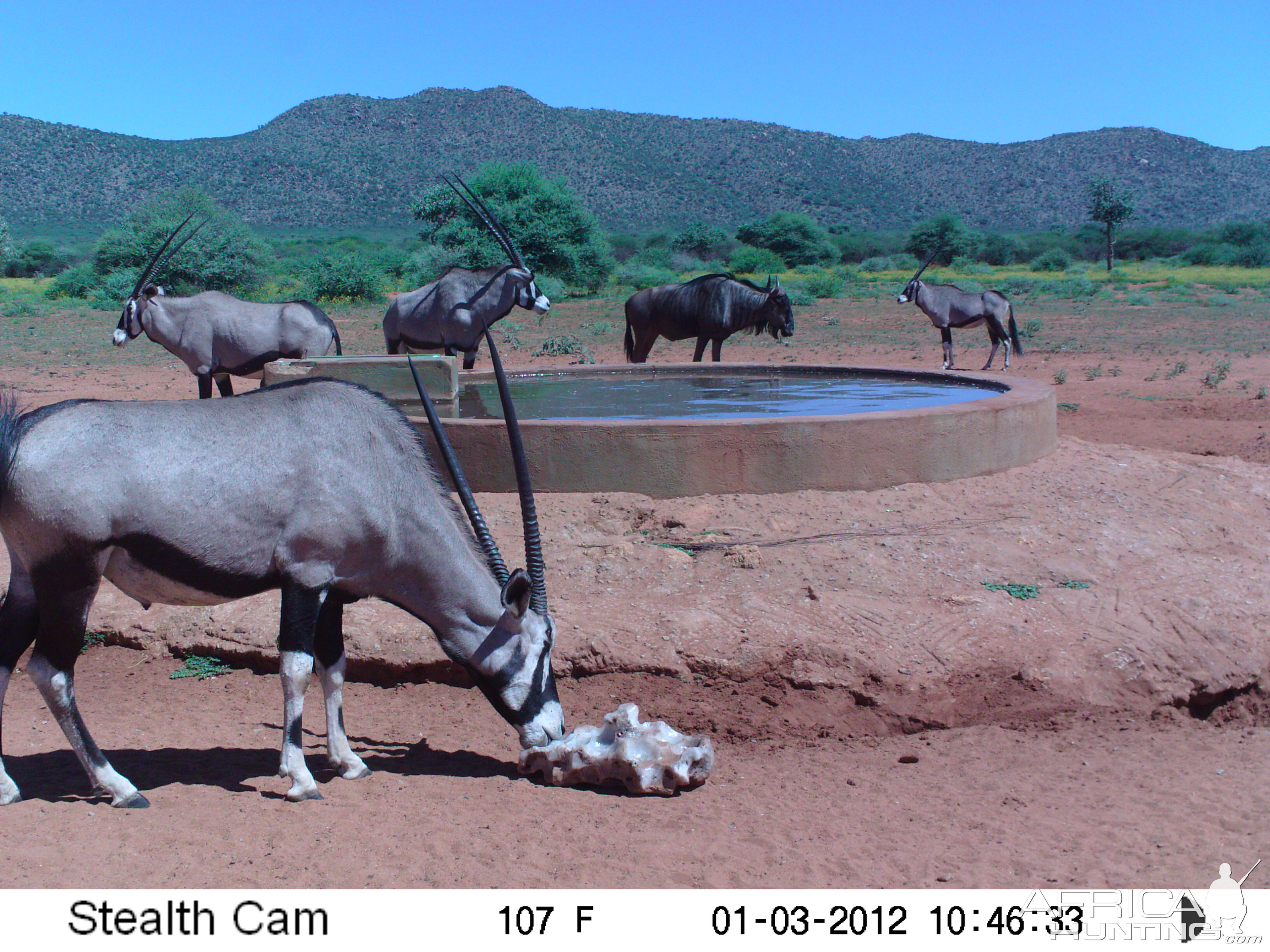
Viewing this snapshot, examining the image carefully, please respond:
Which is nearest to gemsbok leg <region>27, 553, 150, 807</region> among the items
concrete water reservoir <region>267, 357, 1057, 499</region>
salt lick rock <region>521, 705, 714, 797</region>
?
salt lick rock <region>521, 705, 714, 797</region>

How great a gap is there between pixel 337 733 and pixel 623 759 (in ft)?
3.46

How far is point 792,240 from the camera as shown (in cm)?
5053

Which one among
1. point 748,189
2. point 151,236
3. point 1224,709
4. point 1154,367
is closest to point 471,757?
point 1224,709

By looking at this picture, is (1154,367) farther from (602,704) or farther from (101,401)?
(101,401)

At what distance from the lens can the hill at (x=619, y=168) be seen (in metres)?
78.9

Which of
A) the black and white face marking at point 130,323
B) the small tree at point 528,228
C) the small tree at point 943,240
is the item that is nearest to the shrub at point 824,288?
the small tree at point 528,228

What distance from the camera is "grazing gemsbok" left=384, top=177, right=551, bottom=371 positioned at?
10.7 m

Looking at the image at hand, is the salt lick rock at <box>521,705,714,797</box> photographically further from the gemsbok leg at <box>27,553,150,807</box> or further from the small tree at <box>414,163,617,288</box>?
the small tree at <box>414,163,617,288</box>

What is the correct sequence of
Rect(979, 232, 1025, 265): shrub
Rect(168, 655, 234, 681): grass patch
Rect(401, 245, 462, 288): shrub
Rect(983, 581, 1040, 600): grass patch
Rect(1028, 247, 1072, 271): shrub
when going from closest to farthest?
1. Rect(168, 655, 234, 681): grass patch
2. Rect(983, 581, 1040, 600): grass patch
3. Rect(401, 245, 462, 288): shrub
4. Rect(1028, 247, 1072, 271): shrub
5. Rect(979, 232, 1025, 265): shrub

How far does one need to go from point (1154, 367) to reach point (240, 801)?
15847 mm

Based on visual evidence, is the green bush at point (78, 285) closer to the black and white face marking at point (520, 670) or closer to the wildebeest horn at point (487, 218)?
the wildebeest horn at point (487, 218)

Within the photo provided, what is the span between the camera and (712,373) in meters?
10.8

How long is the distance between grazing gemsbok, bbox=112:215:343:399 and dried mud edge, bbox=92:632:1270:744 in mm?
6448

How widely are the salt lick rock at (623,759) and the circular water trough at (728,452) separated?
7.96ft
